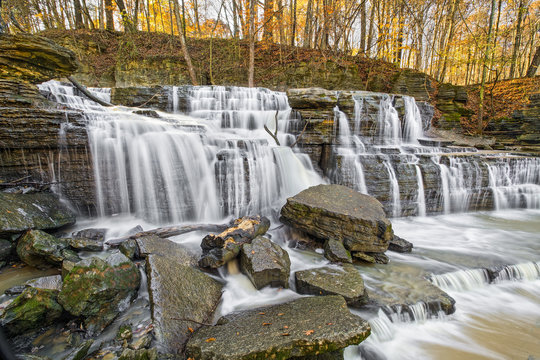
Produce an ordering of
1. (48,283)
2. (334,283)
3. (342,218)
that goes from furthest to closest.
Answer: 1. (342,218)
2. (334,283)
3. (48,283)

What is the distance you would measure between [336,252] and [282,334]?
214cm

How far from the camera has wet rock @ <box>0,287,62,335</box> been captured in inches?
84.1

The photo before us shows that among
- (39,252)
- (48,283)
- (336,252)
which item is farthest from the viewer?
(336,252)

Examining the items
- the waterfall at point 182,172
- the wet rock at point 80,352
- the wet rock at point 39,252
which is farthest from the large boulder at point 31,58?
the wet rock at point 80,352

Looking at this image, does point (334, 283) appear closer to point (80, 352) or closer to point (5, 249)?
point (80, 352)

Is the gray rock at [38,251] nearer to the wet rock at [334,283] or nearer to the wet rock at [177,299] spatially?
the wet rock at [177,299]

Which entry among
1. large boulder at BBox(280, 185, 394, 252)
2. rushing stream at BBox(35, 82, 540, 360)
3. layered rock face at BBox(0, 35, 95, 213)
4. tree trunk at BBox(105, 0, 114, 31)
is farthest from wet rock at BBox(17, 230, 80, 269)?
tree trunk at BBox(105, 0, 114, 31)

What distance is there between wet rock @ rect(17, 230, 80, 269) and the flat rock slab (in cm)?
237

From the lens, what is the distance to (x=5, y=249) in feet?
10.7

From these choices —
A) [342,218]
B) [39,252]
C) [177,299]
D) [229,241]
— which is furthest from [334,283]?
[39,252]

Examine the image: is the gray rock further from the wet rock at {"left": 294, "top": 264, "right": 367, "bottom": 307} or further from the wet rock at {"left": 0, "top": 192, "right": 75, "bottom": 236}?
the wet rock at {"left": 294, "top": 264, "right": 367, "bottom": 307}

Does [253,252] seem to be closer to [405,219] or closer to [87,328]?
[87,328]

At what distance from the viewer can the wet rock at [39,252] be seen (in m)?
3.18

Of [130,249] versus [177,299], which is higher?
[130,249]
